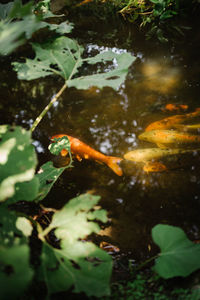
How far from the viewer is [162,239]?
122 cm

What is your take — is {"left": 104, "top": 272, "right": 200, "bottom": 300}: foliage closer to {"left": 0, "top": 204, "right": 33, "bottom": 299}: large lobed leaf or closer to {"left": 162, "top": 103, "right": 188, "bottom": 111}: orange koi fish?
{"left": 0, "top": 204, "right": 33, "bottom": 299}: large lobed leaf

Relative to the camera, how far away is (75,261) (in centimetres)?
98

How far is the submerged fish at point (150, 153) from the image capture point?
7.51 ft

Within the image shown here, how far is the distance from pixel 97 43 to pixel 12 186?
13.5ft

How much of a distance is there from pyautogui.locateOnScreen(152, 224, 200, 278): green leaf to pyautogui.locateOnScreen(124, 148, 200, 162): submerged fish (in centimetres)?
109

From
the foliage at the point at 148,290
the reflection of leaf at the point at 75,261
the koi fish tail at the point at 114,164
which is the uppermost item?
the reflection of leaf at the point at 75,261

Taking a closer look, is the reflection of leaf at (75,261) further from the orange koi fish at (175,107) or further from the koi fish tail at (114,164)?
the orange koi fish at (175,107)

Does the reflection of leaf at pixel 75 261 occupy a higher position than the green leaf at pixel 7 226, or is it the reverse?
the green leaf at pixel 7 226

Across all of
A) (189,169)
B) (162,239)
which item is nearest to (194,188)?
(189,169)

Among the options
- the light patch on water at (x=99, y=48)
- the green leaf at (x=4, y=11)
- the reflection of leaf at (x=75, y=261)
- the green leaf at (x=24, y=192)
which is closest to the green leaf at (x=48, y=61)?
the green leaf at (x=4, y=11)

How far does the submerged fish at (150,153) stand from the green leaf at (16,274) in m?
1.75

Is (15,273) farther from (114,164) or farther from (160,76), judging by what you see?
(160,76)

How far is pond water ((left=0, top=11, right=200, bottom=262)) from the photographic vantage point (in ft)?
5.74

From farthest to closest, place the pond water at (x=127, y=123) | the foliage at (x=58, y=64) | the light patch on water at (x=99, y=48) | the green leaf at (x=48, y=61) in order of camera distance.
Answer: the light patch on water at (x=99, y=48)
the pond water at (x=127, y=123)
the green leaf at (x=48, y=61)
the foliage at (x=58, y=64)
